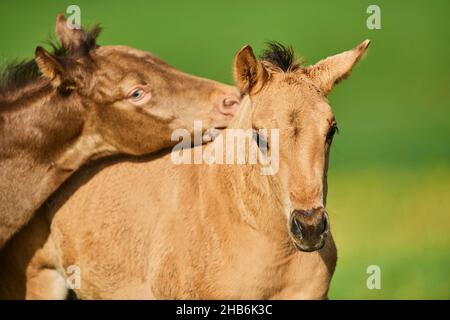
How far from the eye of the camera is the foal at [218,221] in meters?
7.07

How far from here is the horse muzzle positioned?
267 inches

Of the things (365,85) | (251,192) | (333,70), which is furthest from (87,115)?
(365,85)

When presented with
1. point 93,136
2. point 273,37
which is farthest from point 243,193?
point 273,37

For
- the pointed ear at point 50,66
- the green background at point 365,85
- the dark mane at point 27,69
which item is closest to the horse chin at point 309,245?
the pointed ear at point 50,66

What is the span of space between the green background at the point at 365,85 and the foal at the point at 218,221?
4.28 metres

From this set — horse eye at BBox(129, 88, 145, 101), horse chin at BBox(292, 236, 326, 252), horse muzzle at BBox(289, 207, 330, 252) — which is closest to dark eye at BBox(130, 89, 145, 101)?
horse eye at BBox(129, 88, 145, 101)

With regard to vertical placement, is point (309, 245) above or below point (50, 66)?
below

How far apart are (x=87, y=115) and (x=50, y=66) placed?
1.85 feet

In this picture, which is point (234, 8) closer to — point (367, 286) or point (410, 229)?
point (410, 229)

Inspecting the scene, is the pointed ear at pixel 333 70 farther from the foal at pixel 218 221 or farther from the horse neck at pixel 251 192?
the horse neck at pixel 251 192

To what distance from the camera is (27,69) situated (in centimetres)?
901

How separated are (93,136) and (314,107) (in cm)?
234

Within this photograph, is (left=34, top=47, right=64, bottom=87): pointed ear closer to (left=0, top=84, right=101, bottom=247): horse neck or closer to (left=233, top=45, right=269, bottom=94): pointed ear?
(left=0, top=84, right=101, bottom=247): horse neck

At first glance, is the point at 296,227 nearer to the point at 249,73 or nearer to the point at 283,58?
the point at 249,73
